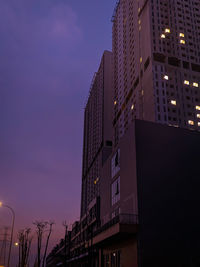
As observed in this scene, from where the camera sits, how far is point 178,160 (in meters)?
37.8

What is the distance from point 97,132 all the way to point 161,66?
5268 centimetres

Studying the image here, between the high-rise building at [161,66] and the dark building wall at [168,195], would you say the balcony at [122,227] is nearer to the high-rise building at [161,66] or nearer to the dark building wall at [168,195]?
the dark building wall at [168,195]

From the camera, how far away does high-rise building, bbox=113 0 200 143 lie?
89750 millimetres

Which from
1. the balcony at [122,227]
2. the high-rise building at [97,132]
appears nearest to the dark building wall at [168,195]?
the balcony at [122,227]

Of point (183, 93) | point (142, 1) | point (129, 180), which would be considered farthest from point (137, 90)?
point (129, 180)

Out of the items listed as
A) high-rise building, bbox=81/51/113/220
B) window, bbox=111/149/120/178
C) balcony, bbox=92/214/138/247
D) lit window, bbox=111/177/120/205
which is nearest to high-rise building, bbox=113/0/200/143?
high-rise building, bbox=81/51/113/220

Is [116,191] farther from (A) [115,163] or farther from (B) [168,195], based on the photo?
(B) [168,195]

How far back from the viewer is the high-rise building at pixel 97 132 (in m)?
126

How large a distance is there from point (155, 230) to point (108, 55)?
128 m

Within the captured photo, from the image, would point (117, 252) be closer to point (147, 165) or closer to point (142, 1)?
point (147, 165)

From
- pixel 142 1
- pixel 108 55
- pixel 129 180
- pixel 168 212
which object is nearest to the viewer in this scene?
pixel 168 212

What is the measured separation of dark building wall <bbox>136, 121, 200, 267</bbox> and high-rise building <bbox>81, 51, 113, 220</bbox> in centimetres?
8136

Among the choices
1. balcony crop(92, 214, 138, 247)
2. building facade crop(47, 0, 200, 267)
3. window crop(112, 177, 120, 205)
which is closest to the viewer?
balcony crop(92, 214, 138, 247)

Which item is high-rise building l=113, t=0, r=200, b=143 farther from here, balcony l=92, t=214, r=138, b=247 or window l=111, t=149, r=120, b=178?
balcony l=92, t=214, r=138, b=247
